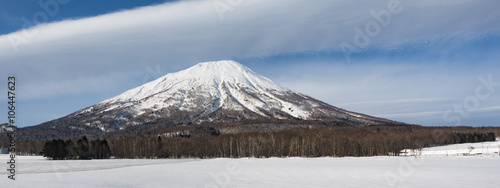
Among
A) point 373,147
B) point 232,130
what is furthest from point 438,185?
point 232,130

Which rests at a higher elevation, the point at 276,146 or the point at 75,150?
the point at 276,146

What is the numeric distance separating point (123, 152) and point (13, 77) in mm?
97808

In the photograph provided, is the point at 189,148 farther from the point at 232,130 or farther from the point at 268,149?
the point at 232,130

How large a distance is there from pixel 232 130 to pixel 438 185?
164664 millimetres

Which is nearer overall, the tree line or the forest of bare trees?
the forest of bare trees

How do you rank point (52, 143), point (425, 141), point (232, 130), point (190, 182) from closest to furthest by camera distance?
point (190, 182), point (52, 143), point (425, 141), point (232, 130)

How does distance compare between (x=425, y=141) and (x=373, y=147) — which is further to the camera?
(x=425, y=141)

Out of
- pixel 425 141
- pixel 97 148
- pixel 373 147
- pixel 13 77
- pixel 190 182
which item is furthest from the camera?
pixel 425 141

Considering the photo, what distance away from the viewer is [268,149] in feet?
362

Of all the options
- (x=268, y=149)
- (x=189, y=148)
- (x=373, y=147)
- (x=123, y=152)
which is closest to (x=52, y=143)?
(x=123, y=152)

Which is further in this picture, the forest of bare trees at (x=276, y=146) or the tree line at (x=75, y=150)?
the tree line at (x=75, y=150)

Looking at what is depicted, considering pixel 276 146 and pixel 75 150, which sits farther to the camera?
pixel 75 150

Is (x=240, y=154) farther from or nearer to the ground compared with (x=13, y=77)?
nearer to the ground

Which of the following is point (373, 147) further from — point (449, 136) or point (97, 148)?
point (97, 148)
